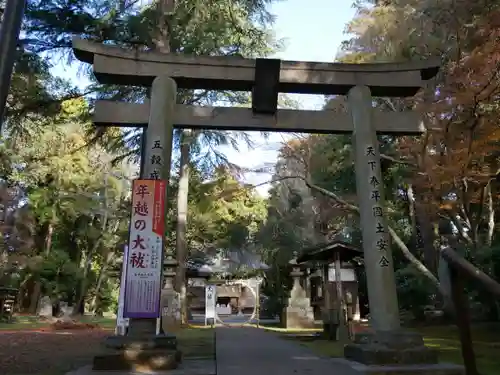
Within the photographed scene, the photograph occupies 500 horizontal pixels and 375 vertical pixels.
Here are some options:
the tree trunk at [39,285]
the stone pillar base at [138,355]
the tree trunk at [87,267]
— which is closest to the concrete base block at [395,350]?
the stone pillar base at [138,355]

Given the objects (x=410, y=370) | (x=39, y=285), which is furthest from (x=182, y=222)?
(x=410, y=370)

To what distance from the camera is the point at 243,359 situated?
7.49m

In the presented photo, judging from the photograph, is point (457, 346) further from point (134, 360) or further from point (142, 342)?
point (134, 360)

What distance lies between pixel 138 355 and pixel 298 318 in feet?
41.1

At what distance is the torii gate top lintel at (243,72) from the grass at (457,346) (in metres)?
4.79

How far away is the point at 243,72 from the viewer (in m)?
7.35

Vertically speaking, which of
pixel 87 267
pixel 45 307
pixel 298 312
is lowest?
pixel 298 312

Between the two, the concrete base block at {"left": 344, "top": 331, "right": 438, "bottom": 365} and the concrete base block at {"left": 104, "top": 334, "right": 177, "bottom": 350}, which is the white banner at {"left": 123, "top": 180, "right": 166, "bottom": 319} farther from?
the concrete base block at {"left": 344, "top": 331, "right": 438, "bottom": 365}

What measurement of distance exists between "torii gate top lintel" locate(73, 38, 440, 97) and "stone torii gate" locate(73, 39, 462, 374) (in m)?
0.02

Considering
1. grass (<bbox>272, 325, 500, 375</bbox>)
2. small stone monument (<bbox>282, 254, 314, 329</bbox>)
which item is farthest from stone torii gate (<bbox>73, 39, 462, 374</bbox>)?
small stone monument (<bbox>282, 254, 314, 329</bbox>)

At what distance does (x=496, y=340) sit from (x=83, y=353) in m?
10.3

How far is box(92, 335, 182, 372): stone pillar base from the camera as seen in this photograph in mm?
5711

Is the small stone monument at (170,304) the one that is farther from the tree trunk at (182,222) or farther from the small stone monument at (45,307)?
the small stone monument at (45,307)

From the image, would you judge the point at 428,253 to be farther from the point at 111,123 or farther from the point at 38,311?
the point at 38,311
